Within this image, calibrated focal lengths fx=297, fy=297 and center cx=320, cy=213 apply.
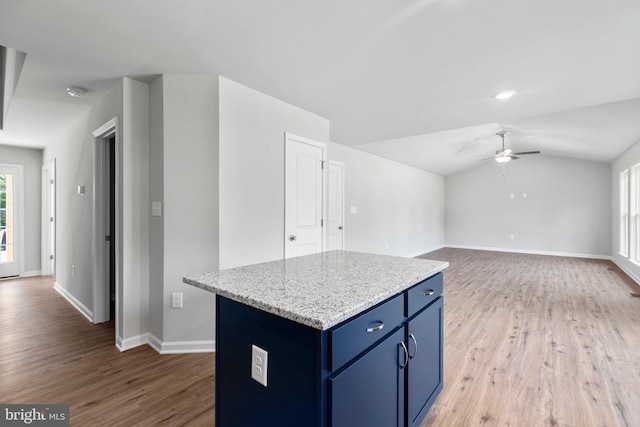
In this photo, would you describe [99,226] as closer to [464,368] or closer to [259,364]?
[259,364]

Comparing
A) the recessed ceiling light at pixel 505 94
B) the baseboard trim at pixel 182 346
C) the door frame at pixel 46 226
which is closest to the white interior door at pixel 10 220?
the door frame at pixel 46 226

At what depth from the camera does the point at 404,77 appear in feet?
8.71

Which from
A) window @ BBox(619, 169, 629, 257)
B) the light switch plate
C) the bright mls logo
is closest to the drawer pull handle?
the bright mls logo

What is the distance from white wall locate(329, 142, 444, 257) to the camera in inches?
225

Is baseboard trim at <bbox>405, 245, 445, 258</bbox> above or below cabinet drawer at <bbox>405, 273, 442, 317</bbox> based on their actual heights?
below

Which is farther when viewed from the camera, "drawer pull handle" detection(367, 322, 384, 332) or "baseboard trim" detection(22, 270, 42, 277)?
"baseboard trim" detection(22, 270, 42, 277)

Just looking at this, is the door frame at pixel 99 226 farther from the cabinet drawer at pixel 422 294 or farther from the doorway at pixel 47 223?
the cabinet drawer at pixel 422 294

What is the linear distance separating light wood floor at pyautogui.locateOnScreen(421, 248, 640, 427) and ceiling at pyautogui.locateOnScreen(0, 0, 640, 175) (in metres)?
2.45

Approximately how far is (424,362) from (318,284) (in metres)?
0.83

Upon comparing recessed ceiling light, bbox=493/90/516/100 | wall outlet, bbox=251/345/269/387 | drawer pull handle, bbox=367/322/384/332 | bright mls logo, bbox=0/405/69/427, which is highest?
recessed ceiling light, bbox=493/90/516/100

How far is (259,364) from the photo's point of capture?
3.78 feet

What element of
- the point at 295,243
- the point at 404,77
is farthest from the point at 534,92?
the point at 295,243

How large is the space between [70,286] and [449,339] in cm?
473

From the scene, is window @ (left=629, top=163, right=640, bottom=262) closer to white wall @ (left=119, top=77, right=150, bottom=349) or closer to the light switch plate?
the light switch plate
